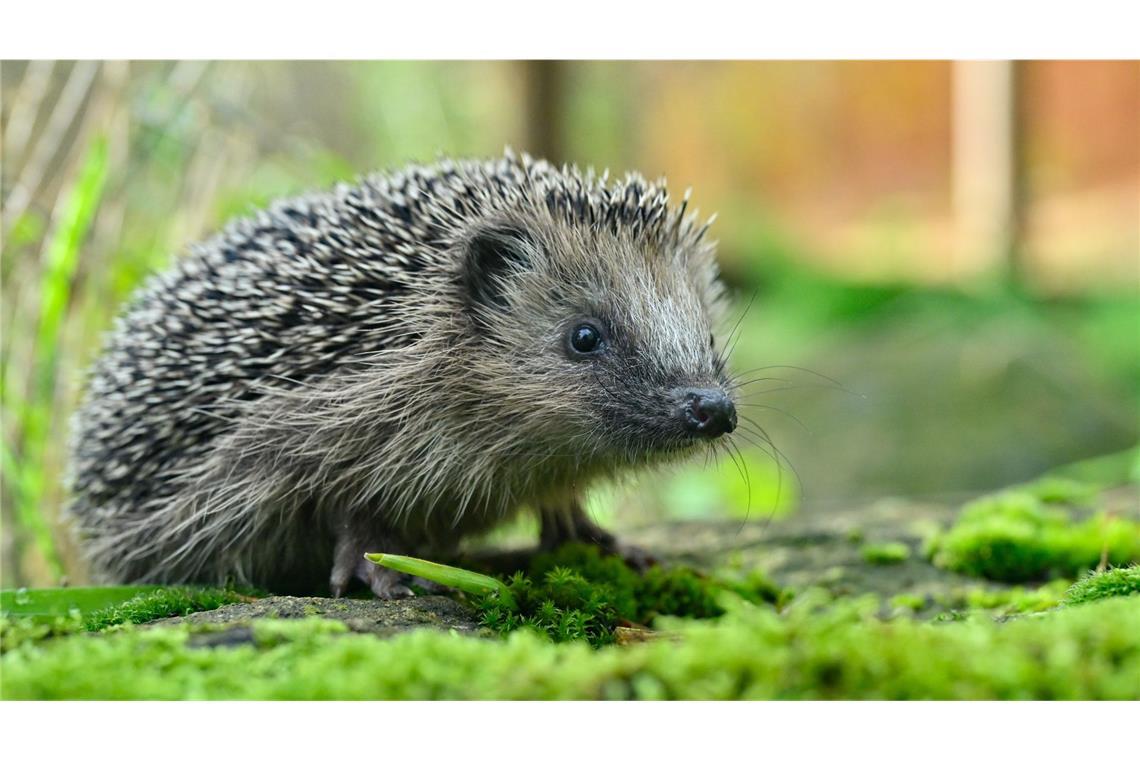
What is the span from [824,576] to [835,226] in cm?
1609

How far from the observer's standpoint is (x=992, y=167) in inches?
668

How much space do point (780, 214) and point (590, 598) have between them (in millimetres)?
17397

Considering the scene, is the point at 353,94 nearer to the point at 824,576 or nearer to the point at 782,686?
the point at 824,576

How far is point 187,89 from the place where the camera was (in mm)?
8266

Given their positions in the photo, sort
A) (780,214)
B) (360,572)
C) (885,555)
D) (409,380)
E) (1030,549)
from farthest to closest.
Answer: (780,214) → (885,555) → (1030,549) → (409,380) → (360,572)

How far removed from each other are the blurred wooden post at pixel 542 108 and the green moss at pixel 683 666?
1131cm

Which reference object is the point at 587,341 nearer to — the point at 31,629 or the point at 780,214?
the point at 31,629

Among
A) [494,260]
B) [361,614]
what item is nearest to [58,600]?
[361,614]

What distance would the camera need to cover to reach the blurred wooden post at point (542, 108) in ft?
46.6

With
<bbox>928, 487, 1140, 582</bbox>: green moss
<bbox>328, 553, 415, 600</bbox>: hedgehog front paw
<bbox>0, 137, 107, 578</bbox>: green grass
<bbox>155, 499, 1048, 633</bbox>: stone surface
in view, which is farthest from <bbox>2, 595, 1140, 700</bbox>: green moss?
<bbox>0, 137, 107, 578</bbox>: green grass

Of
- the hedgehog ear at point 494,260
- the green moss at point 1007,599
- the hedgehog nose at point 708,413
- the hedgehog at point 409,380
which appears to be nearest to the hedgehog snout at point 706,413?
the hedgehog nose at point 708,413

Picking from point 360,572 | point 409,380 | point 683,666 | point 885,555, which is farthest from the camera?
point 885,555

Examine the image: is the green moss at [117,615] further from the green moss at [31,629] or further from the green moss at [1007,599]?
the green moss at [1007,599]

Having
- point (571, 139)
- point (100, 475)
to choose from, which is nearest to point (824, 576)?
point (100, 475)
